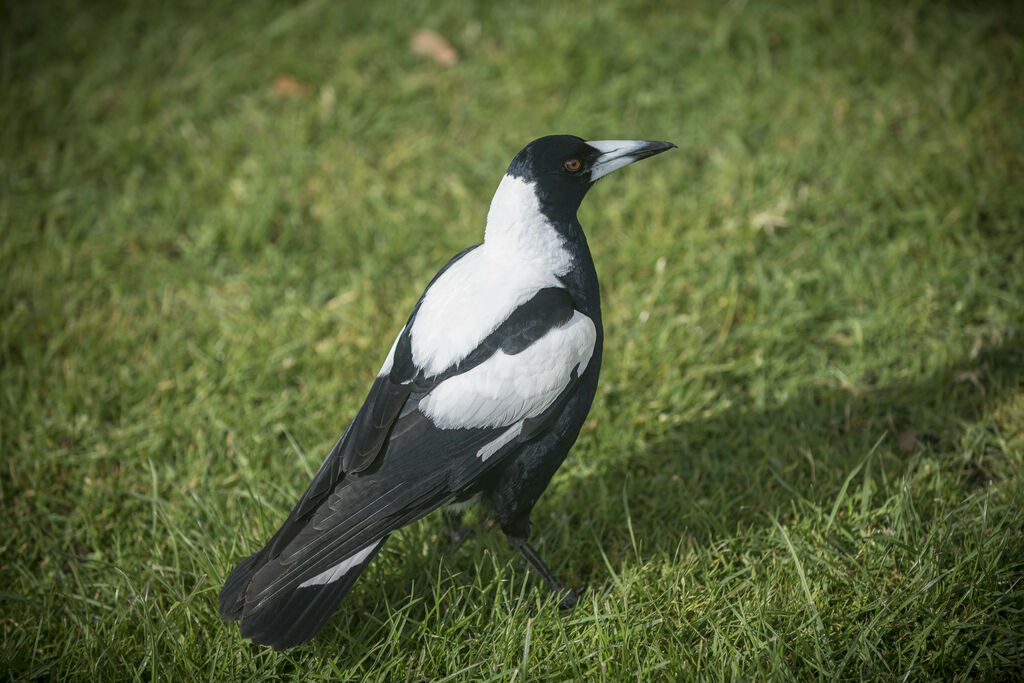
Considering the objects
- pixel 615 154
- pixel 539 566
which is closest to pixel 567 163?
pixel 615 154

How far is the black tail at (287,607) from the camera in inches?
70.1

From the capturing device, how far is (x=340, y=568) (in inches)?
72.8

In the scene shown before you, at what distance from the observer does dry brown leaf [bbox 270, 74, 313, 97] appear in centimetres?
395

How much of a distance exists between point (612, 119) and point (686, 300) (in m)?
1.09

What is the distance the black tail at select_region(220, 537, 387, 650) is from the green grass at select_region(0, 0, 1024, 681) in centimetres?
18

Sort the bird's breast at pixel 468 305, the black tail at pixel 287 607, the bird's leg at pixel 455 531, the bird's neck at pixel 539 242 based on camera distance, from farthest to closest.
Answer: the bird's leg at pixel 455 531 < the bird's neck at pixel 539 242 < the bird's breast at pixel 468 305 < the black tail at pixel 287 607

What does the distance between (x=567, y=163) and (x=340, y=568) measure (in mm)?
1021

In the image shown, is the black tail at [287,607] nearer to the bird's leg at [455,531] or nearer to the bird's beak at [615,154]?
the bird's leg at [455,531]

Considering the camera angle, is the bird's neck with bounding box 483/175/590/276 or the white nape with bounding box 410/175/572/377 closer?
the white nape with bounding box 410/175/572/377

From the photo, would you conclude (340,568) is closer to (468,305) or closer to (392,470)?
(392,470)

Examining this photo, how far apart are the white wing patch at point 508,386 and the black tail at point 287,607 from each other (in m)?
0.31

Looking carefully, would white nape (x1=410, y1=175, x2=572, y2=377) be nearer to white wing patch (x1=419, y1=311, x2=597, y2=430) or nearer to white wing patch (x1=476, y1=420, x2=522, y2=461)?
white wing patch (x1=419, y1=311, x2=597, y2=430)

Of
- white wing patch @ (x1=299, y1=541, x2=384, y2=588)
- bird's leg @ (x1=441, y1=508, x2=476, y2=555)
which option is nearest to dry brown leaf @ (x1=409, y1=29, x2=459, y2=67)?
bird's leg @ (x1=441, y1=508, x2=476, y2=555)

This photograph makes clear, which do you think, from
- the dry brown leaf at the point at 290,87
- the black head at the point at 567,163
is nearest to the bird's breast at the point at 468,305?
the black head at the point at 567,163
